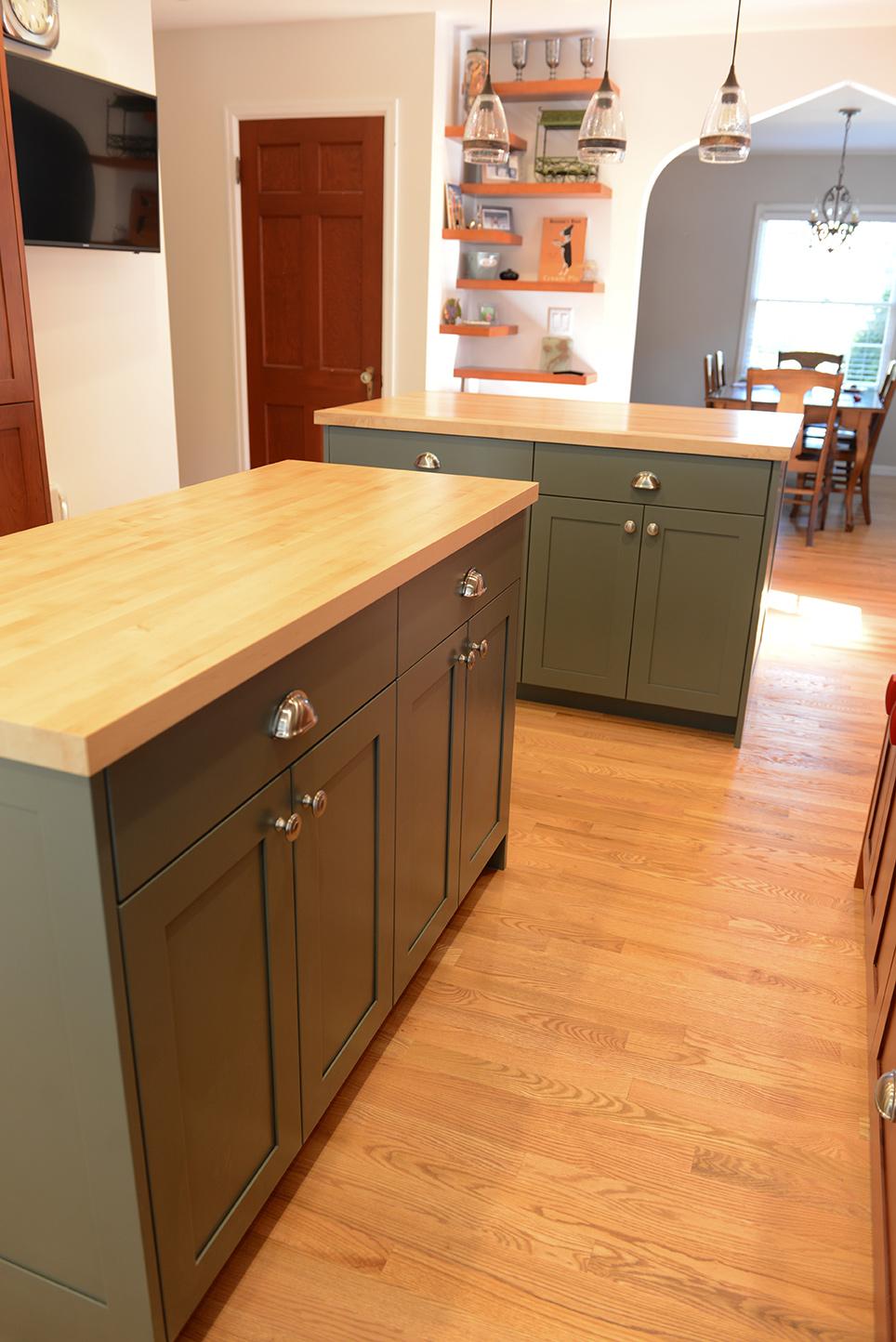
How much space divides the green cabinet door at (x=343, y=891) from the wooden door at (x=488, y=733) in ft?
1.32

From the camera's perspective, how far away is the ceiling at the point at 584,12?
14.6 feet

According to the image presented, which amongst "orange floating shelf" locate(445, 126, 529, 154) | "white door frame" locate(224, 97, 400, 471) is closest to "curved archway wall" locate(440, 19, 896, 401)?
"orange floating shelf" locate(445, 126, 529, 154)

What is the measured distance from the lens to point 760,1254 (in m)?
1.47

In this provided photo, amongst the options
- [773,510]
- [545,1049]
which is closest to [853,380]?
[773,510]

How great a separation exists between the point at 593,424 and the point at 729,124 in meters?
1.00

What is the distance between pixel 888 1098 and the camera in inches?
50.0

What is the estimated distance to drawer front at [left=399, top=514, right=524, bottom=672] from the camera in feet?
5.21

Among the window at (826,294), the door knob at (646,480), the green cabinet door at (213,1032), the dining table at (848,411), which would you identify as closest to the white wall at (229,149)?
the dining table at (848,411)

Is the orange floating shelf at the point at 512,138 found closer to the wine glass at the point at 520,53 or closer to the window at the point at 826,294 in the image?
the wine glass at the point at 520,53

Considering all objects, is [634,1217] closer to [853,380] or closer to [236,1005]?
[236,1005]

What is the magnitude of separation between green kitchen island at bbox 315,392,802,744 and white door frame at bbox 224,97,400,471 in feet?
6.55

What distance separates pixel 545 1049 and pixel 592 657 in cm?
160

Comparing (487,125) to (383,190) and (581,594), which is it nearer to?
(581,594)

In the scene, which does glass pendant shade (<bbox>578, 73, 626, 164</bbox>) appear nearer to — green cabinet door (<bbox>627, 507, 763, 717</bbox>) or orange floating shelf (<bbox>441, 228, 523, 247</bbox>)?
green cabinet door (<bbox>627, 507, 763, 717</bbox>)
